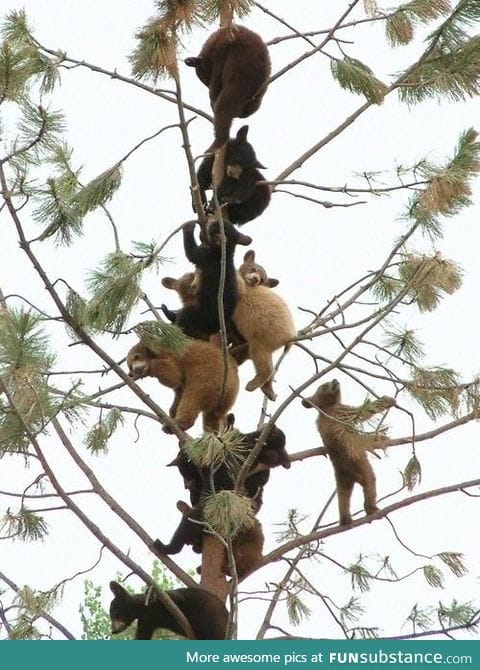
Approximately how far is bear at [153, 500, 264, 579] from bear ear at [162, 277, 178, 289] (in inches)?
49.8

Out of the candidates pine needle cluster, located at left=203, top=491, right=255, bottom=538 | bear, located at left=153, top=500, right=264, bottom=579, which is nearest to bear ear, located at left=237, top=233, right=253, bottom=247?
bear, located at left=153, top=500, right=264, bottom=579

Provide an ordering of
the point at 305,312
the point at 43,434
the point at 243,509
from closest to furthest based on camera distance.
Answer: the point at 243,509
the point at 43,434
the point at 305,312

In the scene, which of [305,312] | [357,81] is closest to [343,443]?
[305,312]

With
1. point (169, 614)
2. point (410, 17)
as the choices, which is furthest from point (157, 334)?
point (410, 17)

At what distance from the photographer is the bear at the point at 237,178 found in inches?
282

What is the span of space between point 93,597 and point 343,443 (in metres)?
8.19

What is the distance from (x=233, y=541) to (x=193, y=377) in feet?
2.86

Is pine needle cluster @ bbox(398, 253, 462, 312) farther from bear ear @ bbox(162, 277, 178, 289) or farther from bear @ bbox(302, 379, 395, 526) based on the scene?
bear ear @ bbox(162, 277, 178, 289)

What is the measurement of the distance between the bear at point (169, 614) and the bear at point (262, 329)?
108cm

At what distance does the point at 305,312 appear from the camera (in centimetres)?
689

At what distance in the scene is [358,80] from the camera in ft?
21.4

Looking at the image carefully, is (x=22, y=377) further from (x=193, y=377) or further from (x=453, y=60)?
(x=453, y=60)

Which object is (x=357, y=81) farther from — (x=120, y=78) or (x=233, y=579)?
(x=233, y=579)

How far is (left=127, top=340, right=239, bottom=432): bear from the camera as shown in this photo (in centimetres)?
657
